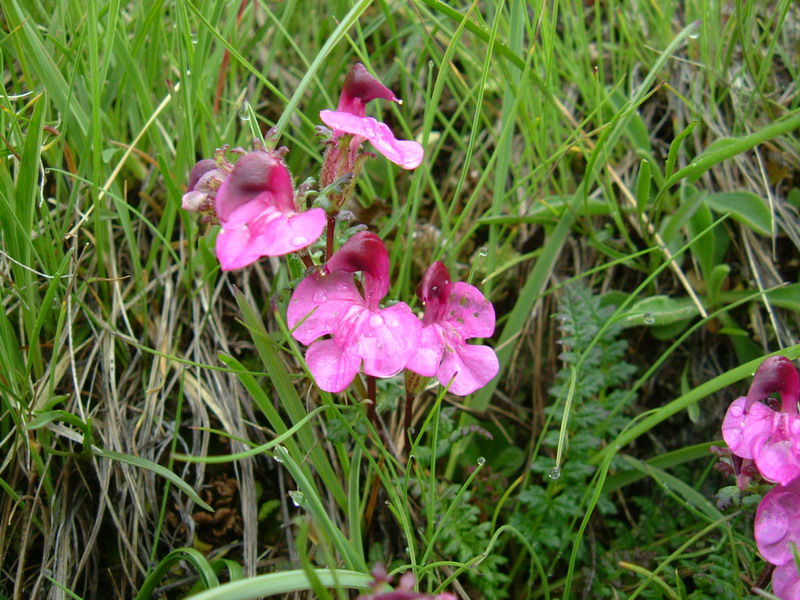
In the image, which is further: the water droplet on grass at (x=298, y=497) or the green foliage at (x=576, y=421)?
the green foliage at (x=576, y=421)

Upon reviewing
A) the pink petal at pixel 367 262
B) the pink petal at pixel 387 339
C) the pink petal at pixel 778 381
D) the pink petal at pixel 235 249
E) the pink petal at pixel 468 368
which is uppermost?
the pink petal at pixel 235 249

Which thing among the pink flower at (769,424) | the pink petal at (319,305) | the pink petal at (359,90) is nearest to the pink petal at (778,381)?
the pink flower at (769,424)

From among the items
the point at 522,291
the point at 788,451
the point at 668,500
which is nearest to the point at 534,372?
the point at 522,291

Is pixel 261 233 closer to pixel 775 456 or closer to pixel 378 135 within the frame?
pixel 378 135

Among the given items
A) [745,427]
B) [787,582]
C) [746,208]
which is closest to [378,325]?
[745,427]

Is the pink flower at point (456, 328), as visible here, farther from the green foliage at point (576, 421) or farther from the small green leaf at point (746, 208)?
the small green leaf at point (746, 208)

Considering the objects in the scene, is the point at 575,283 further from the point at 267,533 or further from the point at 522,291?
the point at 267,533
